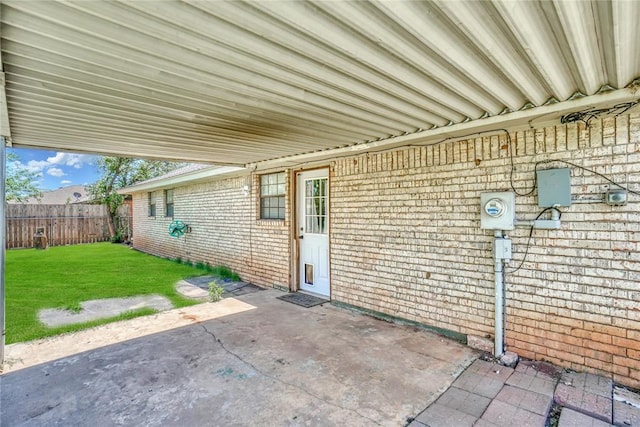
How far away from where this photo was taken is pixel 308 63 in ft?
7.18

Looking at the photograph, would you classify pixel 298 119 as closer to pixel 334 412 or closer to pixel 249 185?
pixel 334 412

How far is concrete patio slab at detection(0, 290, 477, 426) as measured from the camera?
261 centimetres

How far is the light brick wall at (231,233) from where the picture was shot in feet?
22.0

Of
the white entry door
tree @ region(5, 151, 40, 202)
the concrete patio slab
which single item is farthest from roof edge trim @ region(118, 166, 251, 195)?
tree @ region(5, 151, 40, 202)

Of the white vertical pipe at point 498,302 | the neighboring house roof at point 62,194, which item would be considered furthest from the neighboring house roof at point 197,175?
the neighboring house roof at point 62,194

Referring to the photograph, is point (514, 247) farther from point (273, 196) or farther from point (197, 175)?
point (197, 175)

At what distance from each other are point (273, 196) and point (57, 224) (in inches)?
543

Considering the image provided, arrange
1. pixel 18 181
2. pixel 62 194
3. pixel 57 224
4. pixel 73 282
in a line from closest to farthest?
pixel 73 282 → pixel 57 224 → pixel 18 181 → pixel 62 194

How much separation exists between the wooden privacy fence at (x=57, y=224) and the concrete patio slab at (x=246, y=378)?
14.4 m

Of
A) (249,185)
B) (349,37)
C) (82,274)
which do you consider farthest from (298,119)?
(82,274)

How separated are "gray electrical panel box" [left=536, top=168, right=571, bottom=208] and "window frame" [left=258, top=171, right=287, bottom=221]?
4315 mm

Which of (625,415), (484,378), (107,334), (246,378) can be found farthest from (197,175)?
(625,415)

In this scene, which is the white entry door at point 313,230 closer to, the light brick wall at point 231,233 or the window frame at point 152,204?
the light brick wall at point 231,233

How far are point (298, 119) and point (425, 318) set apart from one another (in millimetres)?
3049
